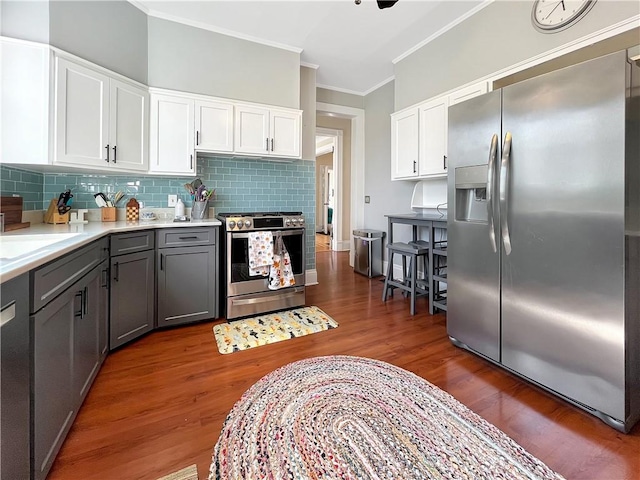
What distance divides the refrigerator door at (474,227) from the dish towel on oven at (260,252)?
159cm

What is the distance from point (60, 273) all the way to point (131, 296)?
1116mm

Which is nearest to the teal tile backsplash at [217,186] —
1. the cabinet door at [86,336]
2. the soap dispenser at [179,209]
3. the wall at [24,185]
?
the wall at [24,185]

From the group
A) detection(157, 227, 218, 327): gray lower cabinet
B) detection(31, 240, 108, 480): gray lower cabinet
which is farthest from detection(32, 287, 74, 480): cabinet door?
detection(157, 227, 218, 327): gray lower cabinet

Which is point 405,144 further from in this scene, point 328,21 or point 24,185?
point 24,185

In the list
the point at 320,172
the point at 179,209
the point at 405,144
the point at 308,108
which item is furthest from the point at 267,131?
the point at 320,172

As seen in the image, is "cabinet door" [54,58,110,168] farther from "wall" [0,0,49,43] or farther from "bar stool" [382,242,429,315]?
"bar stool" [382,242,429,315]

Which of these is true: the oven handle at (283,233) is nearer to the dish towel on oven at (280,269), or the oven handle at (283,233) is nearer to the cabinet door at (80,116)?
the dish towel on oven at (280,269)

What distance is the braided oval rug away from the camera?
122 centimetres

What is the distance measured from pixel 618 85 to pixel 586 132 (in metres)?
0.22

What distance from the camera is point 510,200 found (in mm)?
1830

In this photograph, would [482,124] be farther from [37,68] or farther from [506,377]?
[37,68]

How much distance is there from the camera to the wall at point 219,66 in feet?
9.44

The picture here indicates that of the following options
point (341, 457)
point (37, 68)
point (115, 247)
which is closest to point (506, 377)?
point (341, 457)

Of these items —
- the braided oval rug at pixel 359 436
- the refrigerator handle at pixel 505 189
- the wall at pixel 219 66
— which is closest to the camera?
the braided oval rug at pixel 359 436
